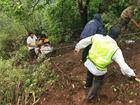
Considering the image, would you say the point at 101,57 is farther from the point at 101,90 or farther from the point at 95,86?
the point at 101,90

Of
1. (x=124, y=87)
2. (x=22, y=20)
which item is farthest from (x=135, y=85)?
(x=22, y=20)

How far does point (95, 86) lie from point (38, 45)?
5.46 m

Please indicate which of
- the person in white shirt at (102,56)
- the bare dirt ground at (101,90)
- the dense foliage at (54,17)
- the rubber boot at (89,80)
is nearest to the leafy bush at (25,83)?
the dense foliage at (54,17)

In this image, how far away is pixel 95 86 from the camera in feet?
29.6

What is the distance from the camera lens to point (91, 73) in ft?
30.1

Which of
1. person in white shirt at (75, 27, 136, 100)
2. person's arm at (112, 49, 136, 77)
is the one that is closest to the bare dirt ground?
person in white shirt at (75, 27, 136, 100)

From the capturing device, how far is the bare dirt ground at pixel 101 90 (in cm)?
930

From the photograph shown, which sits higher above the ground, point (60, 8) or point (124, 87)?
point (60, 8)

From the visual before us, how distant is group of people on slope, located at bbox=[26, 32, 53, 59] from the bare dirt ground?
6.81 ft

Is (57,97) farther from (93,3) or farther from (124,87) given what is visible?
(93,3)

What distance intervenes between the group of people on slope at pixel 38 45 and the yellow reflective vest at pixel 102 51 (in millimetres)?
5053

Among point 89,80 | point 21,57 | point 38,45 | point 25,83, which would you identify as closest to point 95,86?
point 89,80

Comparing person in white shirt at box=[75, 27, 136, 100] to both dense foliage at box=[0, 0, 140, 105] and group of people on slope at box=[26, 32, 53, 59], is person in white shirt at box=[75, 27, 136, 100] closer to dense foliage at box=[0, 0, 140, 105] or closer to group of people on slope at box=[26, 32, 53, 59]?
dense foliage at box=[0, 0, 140, 105]

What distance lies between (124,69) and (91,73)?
0.99m
